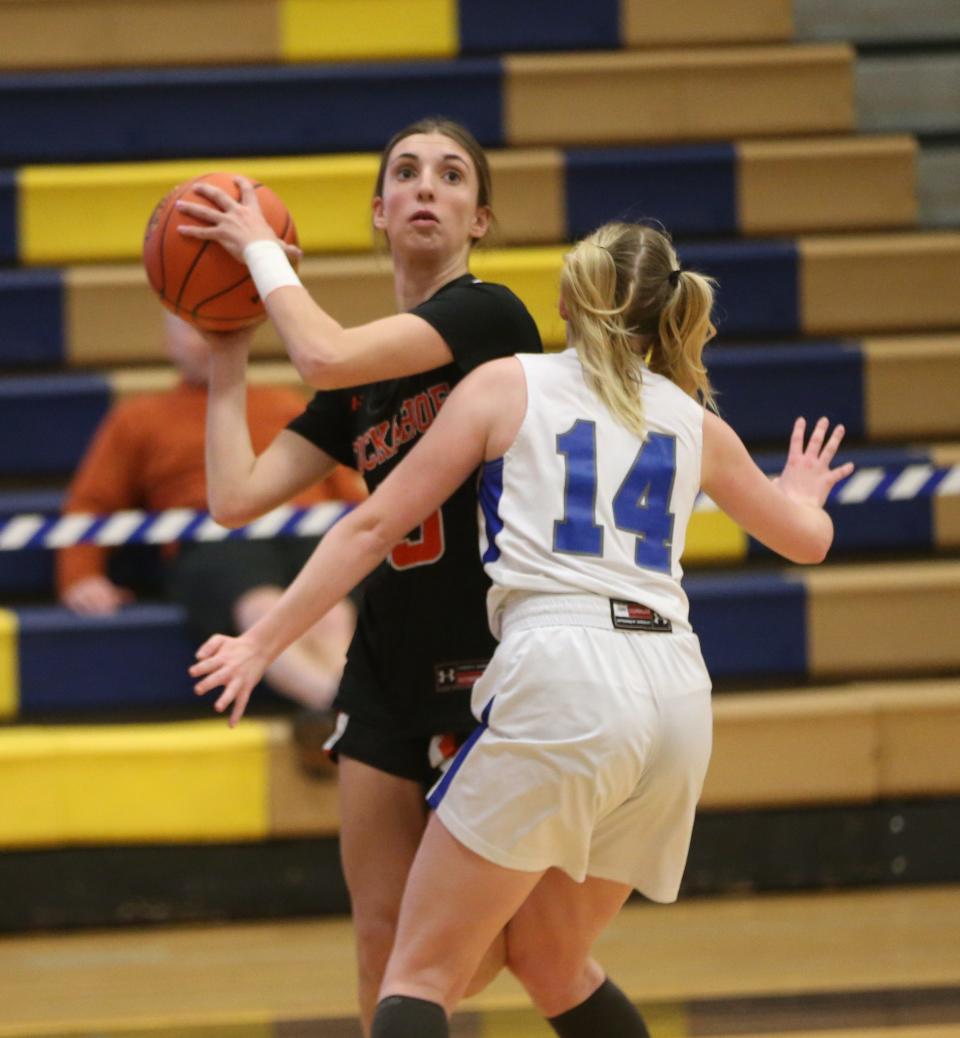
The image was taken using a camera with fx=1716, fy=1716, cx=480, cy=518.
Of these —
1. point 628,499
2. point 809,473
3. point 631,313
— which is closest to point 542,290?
point 809,473

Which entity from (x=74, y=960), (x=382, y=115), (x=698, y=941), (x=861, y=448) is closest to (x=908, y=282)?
(x=861, y=448)

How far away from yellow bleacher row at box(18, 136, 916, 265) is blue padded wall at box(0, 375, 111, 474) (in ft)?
2.26

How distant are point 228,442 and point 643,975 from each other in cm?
175

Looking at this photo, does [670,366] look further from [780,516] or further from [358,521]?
[358,521]

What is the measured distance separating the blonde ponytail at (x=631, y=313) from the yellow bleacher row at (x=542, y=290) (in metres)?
2.72

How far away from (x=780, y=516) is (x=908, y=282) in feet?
10.8

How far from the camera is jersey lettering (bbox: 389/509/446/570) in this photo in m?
2.45

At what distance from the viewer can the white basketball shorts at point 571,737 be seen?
2121 mm

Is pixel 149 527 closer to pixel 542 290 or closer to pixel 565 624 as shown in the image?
pixel 542 290

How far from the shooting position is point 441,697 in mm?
2449

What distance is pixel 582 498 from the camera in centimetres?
217

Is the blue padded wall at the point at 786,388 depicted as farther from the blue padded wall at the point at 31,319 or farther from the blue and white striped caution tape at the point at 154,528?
the blue padded wall at the point at 31,319

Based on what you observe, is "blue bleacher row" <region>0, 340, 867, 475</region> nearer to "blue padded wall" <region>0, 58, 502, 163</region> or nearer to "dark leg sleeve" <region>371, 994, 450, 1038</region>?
"blue padded wall" <region>0, 58, 502, 163</region>

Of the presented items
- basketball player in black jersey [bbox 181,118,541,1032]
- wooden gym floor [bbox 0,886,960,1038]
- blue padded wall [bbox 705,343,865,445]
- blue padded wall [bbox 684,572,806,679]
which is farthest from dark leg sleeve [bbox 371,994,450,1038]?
blue padded wall [bbox 705,343,865,445]
